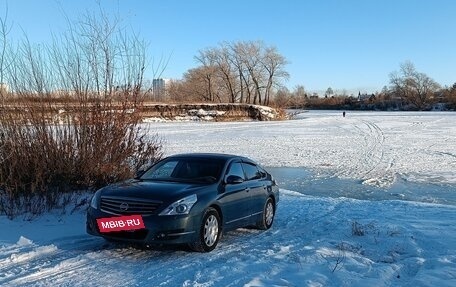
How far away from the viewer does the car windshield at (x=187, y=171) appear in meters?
8.21

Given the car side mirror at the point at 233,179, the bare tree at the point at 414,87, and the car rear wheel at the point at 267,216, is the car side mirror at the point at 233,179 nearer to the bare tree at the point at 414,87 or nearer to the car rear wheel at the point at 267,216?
the car rear wheel at the point at 267,216

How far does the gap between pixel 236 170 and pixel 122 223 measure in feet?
8.65

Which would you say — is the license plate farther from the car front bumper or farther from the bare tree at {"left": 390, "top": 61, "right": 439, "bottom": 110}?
the bare tree at {"left": 390, "top": 61, "right": 439, "bottom": 110}

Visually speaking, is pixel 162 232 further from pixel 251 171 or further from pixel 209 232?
pixel 251 171

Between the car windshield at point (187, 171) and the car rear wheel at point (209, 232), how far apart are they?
66cm

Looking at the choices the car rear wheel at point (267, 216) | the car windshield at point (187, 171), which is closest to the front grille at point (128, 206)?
the car windshield at point (187, 171)

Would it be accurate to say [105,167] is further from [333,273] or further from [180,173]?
[333,273]

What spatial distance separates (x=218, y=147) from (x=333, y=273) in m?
22.6

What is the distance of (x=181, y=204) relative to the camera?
711cm

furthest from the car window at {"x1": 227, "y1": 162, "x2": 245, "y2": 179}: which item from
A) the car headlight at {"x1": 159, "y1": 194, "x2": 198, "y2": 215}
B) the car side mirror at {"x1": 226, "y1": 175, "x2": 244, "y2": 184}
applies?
the car headlight at {"x1": 159, "y1": 194, "x2": 198, "y2": 215}

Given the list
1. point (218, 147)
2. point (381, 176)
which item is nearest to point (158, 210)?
point (381, 176)

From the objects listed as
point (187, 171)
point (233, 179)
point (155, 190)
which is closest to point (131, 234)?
point (155, 190)

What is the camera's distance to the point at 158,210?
6973 millimetres

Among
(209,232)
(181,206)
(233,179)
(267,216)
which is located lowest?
(267,216)
